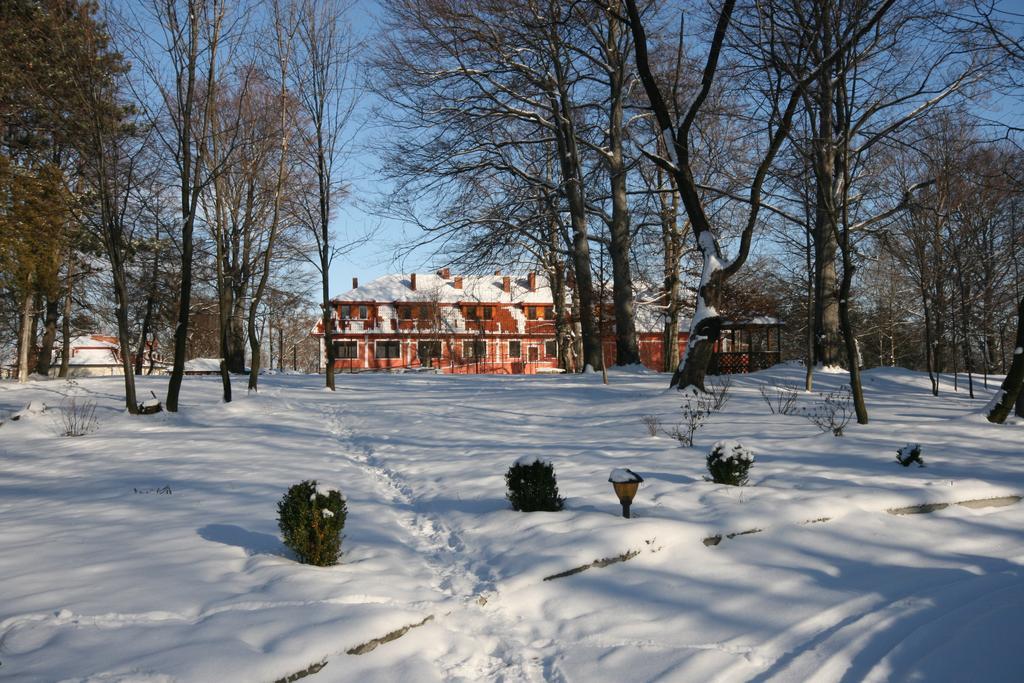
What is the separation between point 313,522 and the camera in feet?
17.2

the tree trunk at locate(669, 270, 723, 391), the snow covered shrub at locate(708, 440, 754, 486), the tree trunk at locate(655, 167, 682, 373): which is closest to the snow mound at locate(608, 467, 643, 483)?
the snow covered shrub at locate(708, 440, 754, 486)

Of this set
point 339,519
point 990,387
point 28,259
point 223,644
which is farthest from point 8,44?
point 990,387

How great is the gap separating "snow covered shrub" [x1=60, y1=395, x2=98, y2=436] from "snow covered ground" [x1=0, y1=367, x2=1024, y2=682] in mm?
1497

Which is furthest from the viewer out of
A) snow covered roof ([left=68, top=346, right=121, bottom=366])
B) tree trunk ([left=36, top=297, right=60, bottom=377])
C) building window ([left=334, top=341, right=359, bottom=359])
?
snow covered roof ([left=68, top=346, right=121, bottom=366])

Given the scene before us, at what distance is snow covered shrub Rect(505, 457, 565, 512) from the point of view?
6.51 metres

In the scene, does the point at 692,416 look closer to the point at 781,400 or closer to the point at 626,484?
the point at 781,400

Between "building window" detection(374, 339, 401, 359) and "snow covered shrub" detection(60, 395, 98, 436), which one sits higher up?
"building window" detection(374, 339, 401, 359)

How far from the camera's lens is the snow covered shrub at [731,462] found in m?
7.04

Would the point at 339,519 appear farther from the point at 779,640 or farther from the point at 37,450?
the point at 37,450

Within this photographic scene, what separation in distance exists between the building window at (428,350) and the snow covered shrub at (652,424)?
38.2 meters

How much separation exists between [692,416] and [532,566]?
17.3ft

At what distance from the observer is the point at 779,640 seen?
434 centimetres

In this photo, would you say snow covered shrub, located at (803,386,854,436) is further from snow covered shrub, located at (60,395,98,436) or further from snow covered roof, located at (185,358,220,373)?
snow covered roof, located at (185,358,220,373)

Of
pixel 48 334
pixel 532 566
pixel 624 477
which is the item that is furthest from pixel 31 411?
pixel 48 334
